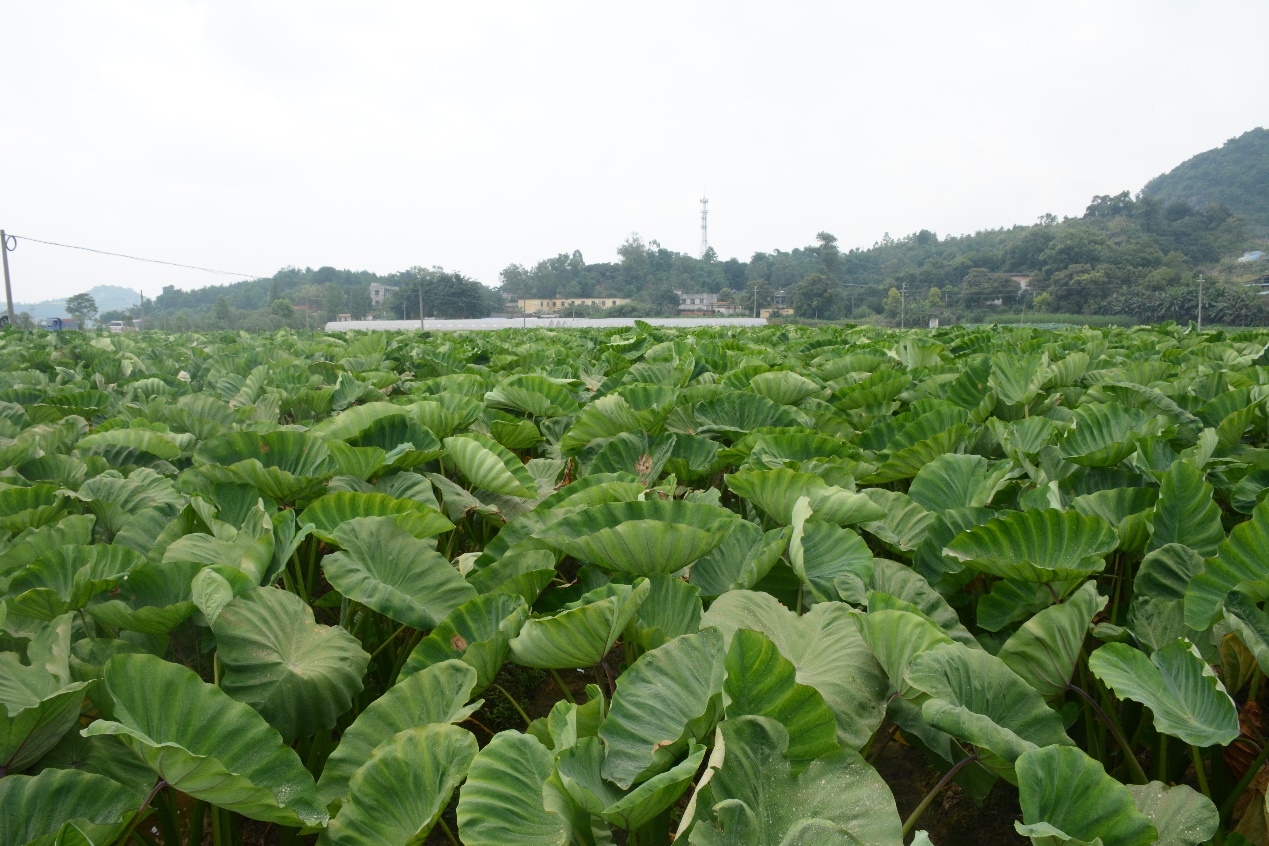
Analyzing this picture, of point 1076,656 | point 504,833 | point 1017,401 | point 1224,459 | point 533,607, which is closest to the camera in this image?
point 504,833

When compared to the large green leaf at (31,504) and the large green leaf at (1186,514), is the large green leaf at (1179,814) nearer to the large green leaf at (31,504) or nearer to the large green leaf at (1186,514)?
the large green leaf at (1186,514)

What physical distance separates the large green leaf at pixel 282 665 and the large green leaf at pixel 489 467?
42 centimetres

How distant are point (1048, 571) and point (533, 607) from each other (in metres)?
0.55

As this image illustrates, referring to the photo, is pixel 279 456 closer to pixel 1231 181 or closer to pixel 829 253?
pixel 829 253

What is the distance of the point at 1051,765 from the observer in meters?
0.52

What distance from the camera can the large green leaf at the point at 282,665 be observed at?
→ 710mm

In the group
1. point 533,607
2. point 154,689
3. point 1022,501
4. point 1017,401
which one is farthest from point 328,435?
point 1017,401

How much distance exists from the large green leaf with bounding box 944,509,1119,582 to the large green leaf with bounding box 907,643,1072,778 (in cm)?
16

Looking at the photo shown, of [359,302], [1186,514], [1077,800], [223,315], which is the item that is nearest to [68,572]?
[1077,800]

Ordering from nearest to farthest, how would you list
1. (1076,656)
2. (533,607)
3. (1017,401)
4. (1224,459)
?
(1076,656) → (533,607) → (1224,459) → (1017,401)

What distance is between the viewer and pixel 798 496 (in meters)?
0.97

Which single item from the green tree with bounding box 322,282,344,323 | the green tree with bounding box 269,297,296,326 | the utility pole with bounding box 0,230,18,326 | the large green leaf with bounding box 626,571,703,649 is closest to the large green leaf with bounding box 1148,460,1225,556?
the large green leaf with bounding box 626,571,703,649

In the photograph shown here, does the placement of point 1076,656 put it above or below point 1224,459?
below

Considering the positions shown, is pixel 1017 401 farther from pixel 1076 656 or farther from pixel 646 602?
pixel 646 602
